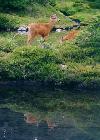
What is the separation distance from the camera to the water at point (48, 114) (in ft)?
59.0

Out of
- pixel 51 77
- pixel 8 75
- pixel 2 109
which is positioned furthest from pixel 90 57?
pixel 2 109

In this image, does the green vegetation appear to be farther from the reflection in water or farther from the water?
the reflection in water

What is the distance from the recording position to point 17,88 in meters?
22.2

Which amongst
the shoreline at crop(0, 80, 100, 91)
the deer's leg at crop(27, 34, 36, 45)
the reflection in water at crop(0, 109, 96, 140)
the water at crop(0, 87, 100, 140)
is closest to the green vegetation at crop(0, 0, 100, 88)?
the shoreline at crop(0, 80, 100, 91)

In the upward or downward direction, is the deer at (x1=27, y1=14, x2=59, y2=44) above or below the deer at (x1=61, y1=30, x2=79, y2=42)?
above

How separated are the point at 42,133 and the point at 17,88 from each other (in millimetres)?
4532

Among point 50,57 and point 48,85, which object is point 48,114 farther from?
point 50,57

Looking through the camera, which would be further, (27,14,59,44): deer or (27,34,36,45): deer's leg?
(27,34,36,45): deer's leg

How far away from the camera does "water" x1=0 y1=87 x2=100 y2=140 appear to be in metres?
18.0

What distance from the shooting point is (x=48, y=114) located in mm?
20000

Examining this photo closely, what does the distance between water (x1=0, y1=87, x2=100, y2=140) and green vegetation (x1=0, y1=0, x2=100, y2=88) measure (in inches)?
30.4

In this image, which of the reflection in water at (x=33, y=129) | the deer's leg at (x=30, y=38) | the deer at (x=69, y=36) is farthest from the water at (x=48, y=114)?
the deer at (x=69, y=36)

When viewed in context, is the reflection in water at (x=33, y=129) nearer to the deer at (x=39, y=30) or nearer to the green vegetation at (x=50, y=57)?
the green vegetation at (x=50, y=57)

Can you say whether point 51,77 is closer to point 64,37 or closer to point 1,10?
point 64,37
